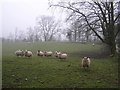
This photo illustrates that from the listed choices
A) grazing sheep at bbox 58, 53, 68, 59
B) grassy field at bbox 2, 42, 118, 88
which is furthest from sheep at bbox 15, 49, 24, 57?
grazing sheep at bbox 58, 53, 68, 59

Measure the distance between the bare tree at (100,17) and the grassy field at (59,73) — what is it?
4.53 m

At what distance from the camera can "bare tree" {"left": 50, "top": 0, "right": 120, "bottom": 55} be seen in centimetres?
1784

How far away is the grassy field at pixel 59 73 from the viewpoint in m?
8.64

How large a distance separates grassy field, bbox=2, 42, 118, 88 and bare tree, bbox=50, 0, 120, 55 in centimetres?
453

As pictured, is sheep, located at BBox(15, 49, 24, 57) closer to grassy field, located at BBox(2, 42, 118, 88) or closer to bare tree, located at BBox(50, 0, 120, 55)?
grassy field, located at BBox(2, 42, 118, 88)

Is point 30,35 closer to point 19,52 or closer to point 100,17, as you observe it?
point 19,52

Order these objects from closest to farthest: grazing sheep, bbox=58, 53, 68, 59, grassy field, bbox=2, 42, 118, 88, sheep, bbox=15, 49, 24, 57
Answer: grassy field, bbox=2, 42, 118, 88, sheep, bbox=15, 49, 24, 57, grazing sheep, bbox=58, 53, 68, 59

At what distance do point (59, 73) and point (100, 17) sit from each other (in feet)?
32.0

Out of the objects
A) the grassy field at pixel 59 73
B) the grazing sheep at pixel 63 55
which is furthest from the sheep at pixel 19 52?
the grazing sheep at pixel 63 55

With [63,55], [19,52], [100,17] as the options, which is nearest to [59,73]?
[63,55]

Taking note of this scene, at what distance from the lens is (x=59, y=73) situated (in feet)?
33.5

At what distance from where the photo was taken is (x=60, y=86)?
8367 millimetres

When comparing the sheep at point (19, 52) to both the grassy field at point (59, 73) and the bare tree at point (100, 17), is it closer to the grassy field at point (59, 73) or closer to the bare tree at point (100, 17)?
the grassy field at point (59, 73)

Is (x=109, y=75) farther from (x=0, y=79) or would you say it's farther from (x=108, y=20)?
(x=108, y=20)
